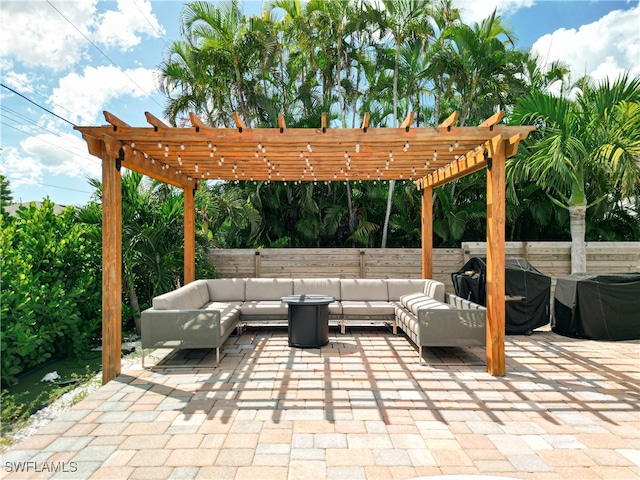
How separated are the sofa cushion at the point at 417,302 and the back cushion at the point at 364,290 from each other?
44cm

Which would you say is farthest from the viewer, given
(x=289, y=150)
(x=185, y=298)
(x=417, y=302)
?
(x=417, y=302)

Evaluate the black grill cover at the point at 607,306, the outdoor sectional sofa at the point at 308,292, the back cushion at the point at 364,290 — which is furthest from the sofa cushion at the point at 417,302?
the black grill cover at the point at 607,306

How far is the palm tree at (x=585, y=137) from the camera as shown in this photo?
6.35 meters

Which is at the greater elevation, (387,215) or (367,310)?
(387,215)

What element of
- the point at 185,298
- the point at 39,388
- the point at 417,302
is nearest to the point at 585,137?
the point at 417,302

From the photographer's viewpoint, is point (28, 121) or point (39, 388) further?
point (28, 121)

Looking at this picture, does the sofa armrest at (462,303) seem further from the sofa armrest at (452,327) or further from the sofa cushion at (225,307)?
the sofa cushion at (225,307)

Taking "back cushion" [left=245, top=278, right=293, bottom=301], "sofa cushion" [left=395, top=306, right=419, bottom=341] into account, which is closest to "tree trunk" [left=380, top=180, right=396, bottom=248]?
"back cushion" [left=245, top=278, right=293, bottom=301]

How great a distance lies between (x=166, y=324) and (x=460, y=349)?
13.6 feet

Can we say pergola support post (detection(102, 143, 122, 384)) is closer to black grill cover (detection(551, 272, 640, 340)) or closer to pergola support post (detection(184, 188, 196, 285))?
pergola support post (detection(184, 188, 196, 285))

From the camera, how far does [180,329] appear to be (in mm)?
4957

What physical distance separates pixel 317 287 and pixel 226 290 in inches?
66.7

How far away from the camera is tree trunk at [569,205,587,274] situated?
7.86 meters

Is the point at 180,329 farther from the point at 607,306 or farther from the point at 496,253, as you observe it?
A: the point at 607,306
